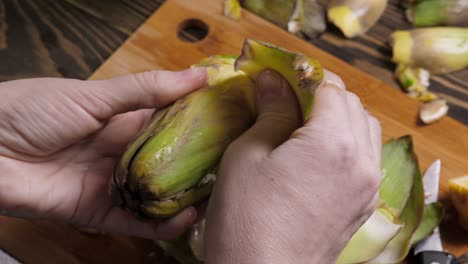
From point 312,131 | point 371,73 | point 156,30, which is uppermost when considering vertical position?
point 312,131

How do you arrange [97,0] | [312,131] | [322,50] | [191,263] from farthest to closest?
[97,0] < [322,50] < [191,263] < [312,131]

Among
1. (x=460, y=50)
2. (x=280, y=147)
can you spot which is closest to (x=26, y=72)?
(x=280, y=147)

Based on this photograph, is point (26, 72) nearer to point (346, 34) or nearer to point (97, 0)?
point (97, 0)

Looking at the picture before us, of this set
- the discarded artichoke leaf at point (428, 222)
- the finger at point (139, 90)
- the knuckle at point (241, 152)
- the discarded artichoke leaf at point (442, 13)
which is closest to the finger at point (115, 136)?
the finger at point (139, 90)

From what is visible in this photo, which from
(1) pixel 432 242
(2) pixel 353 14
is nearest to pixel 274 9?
(2) pixel 353 14

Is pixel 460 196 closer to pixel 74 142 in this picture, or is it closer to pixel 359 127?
pixel 359 127

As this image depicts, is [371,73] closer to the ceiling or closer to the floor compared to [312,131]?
closer to the floor

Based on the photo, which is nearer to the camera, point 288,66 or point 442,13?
point 288,66
